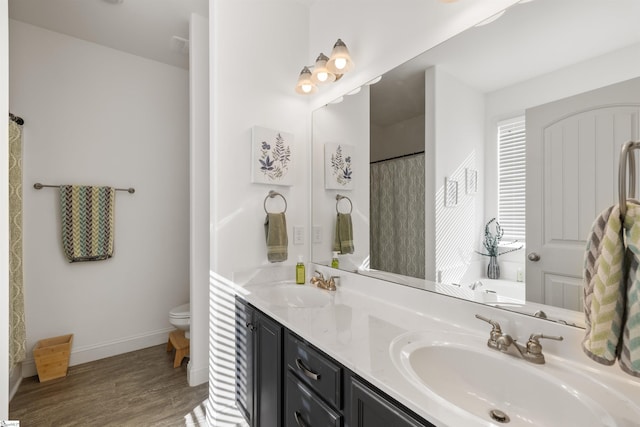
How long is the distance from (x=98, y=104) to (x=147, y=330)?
6.96ft

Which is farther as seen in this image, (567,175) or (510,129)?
(510,129)

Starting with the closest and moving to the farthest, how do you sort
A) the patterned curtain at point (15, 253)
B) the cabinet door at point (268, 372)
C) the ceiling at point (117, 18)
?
1. the cabinet door at point (268, 372)
2. the patterned curtain at point (15, 253)
3. the ceiling at point (117, 18)

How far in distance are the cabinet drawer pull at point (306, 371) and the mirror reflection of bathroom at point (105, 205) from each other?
124 centimetres

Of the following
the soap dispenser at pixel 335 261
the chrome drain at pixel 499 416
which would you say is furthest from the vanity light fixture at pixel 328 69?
the chrome drain at pixel 499 416

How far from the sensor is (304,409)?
1.13 metres

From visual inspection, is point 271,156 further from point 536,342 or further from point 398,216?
point 536,342

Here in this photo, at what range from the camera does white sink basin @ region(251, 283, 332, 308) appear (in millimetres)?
1621

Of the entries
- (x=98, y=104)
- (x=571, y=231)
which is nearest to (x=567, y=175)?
(x=571, y=231)

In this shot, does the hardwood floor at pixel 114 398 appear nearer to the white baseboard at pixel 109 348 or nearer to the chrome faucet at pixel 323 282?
the white baseboard at pixel 109 348

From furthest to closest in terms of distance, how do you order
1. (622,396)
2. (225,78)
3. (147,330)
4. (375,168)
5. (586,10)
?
(147,330), (225,78), (375,168), (586,10), (622,396)

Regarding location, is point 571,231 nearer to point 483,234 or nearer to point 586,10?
point 483,234

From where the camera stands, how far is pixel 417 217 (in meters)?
1.44

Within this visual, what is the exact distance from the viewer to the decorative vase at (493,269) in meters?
1.10

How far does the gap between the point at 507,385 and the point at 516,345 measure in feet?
0.39
